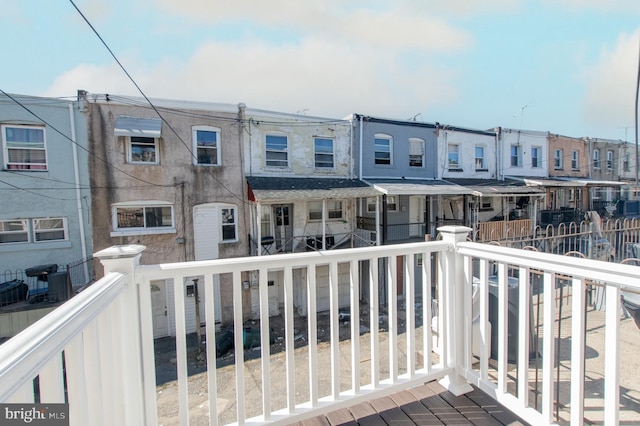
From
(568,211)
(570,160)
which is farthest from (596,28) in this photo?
(570,160)

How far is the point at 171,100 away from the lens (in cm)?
973

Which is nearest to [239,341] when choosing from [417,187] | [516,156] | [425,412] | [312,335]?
[312,335]

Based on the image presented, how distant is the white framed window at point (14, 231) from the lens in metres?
8.71

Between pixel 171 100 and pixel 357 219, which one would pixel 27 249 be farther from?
pixel 357 219

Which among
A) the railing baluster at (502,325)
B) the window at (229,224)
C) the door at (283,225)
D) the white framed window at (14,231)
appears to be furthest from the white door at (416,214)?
the white framed window at (14,231)

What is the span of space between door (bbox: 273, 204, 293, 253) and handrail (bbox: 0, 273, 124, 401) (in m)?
10.4

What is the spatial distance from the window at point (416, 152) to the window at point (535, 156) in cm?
709

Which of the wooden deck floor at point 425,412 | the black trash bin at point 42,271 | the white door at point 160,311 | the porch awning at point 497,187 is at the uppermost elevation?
the porch awning at point 497,187

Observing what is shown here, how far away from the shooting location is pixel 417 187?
1148 centimetres

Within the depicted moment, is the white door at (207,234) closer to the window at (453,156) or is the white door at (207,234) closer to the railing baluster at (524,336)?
the railing baluster at (524,336)

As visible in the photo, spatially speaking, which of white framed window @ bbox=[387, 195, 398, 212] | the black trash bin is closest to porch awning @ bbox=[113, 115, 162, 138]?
the black trash bin

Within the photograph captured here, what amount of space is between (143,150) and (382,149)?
8.95m

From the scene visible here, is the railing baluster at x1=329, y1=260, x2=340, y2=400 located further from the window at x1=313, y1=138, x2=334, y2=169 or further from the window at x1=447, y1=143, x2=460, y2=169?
the window at x1=447, y1=143, x2=460, y2=169

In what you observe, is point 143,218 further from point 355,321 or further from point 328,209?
point 355,321
